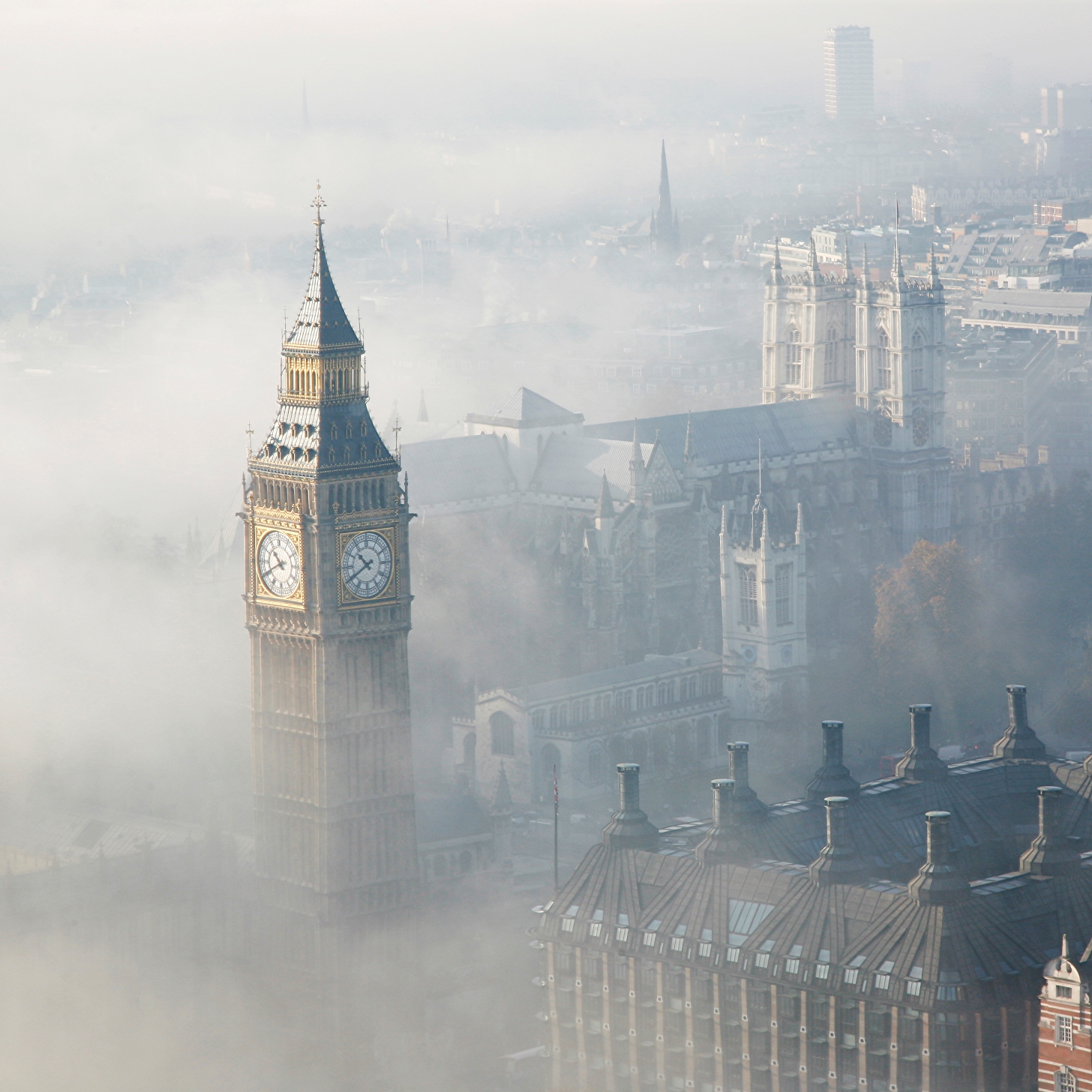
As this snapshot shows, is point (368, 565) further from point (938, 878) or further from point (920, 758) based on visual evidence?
point (938, 878)

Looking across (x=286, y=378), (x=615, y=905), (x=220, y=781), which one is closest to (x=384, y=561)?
(x=286, y=378)

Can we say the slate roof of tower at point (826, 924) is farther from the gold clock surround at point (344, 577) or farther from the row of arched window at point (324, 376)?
the row of arched window at point (324, 376)

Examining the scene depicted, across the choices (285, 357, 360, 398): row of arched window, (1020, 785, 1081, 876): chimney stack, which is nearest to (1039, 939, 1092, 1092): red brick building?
(1020, 785, 1081, 876): chimney stack

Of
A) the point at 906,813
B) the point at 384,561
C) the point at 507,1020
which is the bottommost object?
the point at 507,1020

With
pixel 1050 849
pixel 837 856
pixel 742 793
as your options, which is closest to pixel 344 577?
pixel 742 793

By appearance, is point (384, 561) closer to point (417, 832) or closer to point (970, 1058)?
point (417, 832)

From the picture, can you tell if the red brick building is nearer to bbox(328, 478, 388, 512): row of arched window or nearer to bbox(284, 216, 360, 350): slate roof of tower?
bbox(328, 478, 388, 512): row of arched window
